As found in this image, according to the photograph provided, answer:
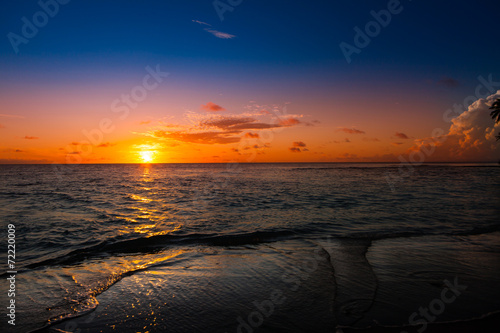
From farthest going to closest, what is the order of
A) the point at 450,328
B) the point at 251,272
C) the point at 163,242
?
the point at 163,242, the point at 251,272, the point at 450,328

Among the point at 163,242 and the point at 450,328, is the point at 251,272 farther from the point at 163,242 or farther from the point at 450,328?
the point at 163,242

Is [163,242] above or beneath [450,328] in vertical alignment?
beneath

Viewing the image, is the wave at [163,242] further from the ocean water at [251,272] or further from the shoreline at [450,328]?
the shoreline at [450,328]

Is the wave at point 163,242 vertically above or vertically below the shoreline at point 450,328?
below

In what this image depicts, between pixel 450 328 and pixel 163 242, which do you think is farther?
pixel 163 242

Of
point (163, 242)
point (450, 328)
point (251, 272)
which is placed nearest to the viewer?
point (450, 328)

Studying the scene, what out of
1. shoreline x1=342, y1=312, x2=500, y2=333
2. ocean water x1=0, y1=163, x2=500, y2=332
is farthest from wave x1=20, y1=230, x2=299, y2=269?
shoreline x1=342, y1=312, x2=500, y2=333

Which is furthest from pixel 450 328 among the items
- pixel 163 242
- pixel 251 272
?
pixel 163 242

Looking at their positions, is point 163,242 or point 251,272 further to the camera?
point 163,242

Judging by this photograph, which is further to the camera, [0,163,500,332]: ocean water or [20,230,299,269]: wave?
[20,230,299,269]: wave

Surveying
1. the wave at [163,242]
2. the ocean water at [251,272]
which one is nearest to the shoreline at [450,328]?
the ocean water at [251,272]

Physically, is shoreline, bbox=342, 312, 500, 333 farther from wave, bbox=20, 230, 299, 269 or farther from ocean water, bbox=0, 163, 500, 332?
wave, bbox=20, 230, 299, 269

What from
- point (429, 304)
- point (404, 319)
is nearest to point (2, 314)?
point (404, 319)

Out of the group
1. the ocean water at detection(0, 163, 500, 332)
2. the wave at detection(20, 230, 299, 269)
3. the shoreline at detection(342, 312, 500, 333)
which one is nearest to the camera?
the shoreline at detection(342, 312, 500, 333)
